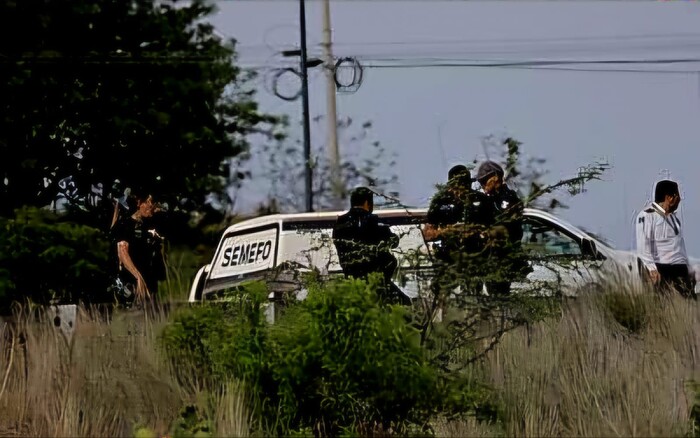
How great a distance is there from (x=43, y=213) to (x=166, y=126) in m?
3.72

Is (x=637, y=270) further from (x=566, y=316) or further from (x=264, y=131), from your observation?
(x=264, y=131)

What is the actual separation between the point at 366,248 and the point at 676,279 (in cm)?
372

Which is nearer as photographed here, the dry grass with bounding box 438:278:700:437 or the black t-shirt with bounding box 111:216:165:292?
the dry grass with bounding box 438:278:700:437

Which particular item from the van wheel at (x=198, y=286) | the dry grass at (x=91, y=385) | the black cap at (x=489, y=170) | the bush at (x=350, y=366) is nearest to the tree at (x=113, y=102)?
the van wheel at (x=198, y=286)

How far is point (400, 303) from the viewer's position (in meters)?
7.10

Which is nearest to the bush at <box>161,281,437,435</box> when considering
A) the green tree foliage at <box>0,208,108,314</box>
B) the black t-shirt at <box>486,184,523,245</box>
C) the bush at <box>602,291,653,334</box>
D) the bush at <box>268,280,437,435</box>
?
the bush at <box>268,280,437,435</box>

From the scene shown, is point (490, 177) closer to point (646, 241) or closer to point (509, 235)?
point (509, 235)

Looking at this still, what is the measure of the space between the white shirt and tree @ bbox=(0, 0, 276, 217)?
821 cm

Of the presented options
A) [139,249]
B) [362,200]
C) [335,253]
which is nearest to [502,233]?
[335,253]

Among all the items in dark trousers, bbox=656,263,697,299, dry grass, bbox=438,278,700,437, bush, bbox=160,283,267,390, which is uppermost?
dark trousers, bbox=656,263,697,299

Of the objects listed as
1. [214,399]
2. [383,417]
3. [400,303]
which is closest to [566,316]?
[400,303]

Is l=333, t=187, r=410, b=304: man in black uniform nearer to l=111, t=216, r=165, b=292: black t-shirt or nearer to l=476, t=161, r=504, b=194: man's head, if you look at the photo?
l=476, t=161, r=504, b=194: man's head

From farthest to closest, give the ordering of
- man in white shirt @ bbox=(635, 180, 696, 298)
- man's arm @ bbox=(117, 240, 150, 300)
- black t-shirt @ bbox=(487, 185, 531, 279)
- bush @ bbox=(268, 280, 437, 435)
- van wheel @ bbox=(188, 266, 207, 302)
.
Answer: van wheel @ bbox=(188, 266, 207, 302), man's arm @ bbox=(117, 240, 150, 300), man in white shirt @ bbox=(635, 180, 696, 298), black t-shirt @ bbox=(487, 185, 531, 279), bush @ bbox=(268, 280, 437, 435)

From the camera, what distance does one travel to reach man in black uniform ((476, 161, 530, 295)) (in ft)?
23.1
